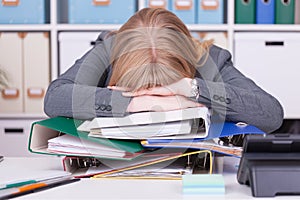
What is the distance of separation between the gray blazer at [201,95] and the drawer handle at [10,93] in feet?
2.78

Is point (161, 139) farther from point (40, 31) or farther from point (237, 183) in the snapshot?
point (40, 31)

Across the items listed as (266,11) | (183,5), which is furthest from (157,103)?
(266,11)

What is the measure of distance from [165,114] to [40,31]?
4.93 ft

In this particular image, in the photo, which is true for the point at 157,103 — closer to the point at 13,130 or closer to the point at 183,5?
the point at 183,5

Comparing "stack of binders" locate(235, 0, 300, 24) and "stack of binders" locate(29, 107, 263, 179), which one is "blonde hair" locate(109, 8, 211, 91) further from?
"stack of binders" locate(235, 0, 300, 24)

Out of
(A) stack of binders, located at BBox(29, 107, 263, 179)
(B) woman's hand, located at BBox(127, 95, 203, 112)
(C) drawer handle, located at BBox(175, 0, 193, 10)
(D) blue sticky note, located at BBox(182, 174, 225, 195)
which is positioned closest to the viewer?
(D) blue sticky note, located at BBox(182, 174, 225, 195)

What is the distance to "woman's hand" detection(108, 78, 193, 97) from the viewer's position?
98 centimetres

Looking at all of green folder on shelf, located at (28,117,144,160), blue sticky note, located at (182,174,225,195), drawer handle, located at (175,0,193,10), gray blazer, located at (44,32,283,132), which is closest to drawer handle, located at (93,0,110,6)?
drawer handle, located at (175,0,193,10)

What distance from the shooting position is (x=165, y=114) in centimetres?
88

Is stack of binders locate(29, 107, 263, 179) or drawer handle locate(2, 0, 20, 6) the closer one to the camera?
stack of binders locate(29, 107, 263, 179)

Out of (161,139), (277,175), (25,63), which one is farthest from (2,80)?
(277,175)

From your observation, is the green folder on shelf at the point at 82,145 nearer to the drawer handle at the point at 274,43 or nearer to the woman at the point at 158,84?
Result: the woman at the point at 158,84

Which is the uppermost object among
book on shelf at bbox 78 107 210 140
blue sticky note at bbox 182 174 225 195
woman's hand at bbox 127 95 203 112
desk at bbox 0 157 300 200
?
woman's hand at bbox 127 95 203 112

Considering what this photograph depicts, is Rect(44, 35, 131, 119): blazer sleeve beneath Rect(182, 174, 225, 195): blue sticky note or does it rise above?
above
